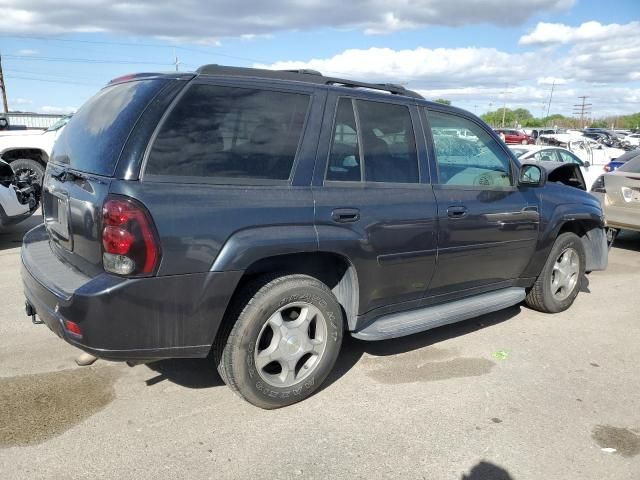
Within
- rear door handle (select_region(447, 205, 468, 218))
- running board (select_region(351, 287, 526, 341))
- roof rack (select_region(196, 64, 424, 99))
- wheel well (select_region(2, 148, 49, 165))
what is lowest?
running board (select_region(351, 287, 526, 341))

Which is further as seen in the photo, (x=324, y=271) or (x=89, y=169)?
(x=324, y=271)

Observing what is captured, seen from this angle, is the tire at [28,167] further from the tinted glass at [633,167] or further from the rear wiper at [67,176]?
the tinted glass at [633,167]

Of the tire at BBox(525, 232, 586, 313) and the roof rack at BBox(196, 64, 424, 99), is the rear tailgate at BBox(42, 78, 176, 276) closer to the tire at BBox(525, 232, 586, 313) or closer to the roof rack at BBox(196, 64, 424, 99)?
the roof rack at BBox(196, 64, 424, 99)

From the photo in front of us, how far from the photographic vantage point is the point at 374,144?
369cm

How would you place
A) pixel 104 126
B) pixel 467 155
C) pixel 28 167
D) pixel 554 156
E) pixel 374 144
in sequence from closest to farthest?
pixel 104 126
pixel 374 144
pixel 467 155
pixel 28 167
pixel 554 156

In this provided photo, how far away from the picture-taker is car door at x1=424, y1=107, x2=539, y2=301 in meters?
4.01

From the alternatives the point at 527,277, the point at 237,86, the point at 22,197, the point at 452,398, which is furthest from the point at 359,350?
the point at 22,197

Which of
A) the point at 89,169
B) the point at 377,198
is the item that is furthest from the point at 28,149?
the point at 377,198

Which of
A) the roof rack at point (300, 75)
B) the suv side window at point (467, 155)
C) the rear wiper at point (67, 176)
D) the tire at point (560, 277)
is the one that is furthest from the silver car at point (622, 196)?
the rear wiper at point (67, 176)

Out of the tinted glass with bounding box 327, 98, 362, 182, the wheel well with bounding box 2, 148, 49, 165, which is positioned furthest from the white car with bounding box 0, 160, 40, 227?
the tinted glass with bounding box 327, 98, 362, 182

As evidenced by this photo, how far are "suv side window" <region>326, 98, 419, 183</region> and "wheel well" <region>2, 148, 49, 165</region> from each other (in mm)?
9599

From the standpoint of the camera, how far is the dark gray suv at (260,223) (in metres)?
2.80

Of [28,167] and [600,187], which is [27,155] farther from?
[600,187]

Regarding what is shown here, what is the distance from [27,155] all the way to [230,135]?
10.2 m
